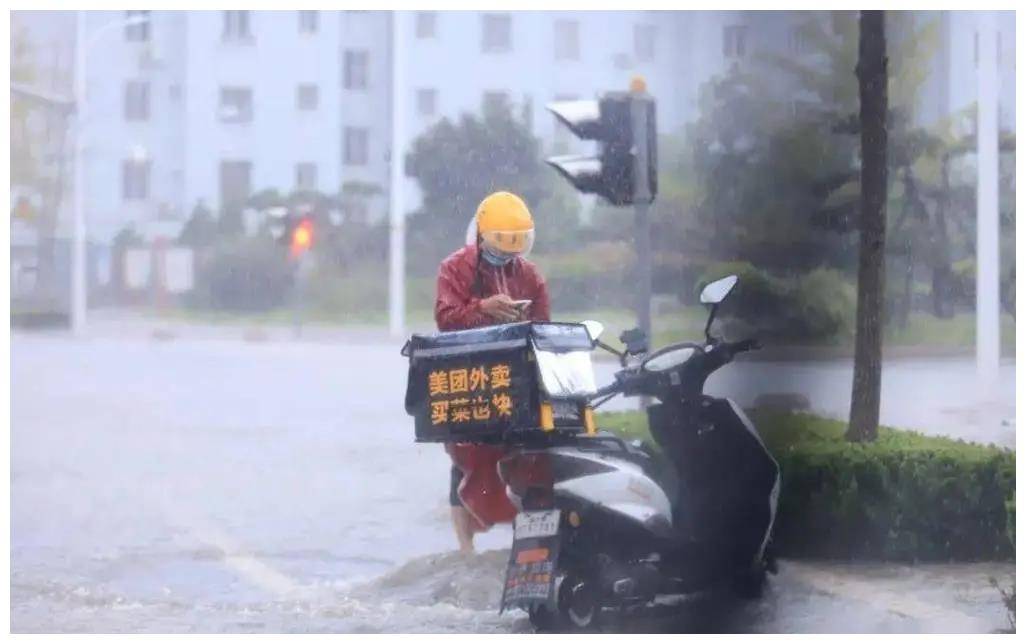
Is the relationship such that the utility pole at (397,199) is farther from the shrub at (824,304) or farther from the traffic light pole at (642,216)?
the shrub at (824,304)

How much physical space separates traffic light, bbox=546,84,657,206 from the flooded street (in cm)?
81

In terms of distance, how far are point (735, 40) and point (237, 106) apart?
5.14 ft

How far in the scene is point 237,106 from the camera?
15.9ft

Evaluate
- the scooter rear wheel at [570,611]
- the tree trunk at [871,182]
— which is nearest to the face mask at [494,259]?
the scooter rear wheel at [570,611]

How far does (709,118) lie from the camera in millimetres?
4789

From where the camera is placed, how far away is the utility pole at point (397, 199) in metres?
4.80

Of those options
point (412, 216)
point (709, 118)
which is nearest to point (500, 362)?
point (412, 216)

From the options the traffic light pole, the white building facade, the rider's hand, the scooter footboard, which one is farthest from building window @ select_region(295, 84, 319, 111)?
the scooter footboard

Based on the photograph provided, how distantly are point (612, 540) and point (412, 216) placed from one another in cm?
117

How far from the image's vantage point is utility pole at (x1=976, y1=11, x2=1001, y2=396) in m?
4.83

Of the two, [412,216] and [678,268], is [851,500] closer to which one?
[678,268]

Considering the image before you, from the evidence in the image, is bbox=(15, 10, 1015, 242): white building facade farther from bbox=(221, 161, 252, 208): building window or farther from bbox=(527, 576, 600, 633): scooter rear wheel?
bbox=(527, 576, 600, 633): scooter rear wheel

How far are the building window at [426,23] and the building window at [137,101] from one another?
34.0 inches

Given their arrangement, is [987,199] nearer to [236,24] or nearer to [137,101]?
[236,24]
